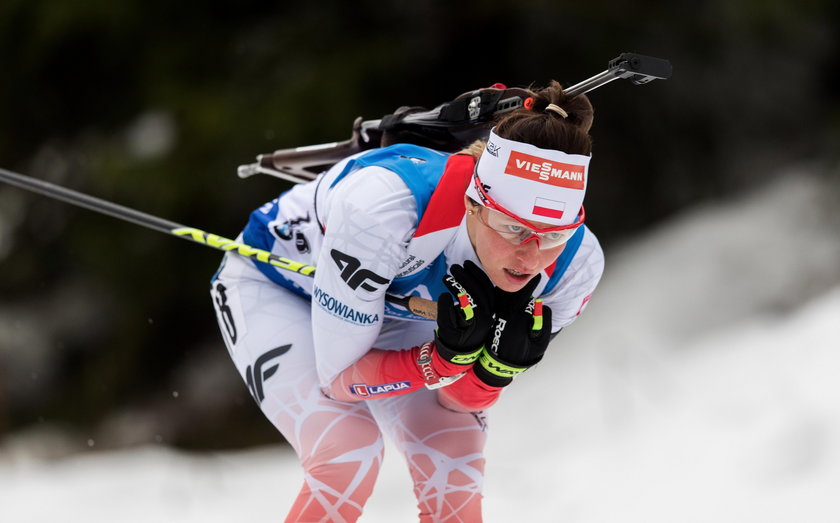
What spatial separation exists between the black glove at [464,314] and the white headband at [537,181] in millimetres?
182

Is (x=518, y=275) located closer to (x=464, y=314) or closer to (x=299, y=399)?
(x=464, y=314)

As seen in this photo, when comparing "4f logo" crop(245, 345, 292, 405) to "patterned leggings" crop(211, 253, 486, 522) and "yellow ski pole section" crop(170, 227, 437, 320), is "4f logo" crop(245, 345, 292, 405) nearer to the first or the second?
"patterned leggings" crop(211, 253, 486, 522)

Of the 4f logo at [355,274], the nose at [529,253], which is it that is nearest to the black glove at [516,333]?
the nose at [529,253]

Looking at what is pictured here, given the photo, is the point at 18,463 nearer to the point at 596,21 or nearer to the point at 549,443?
the point at 549,443

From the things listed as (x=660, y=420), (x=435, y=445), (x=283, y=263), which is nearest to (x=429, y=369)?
(x=435, y=445)

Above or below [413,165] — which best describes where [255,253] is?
below

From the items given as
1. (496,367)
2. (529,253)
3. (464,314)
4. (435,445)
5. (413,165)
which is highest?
(413,165)

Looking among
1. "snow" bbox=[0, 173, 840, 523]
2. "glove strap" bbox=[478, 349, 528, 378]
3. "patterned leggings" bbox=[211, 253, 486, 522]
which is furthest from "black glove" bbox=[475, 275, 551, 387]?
"snow" bbox=[0, 173, 840, 523]

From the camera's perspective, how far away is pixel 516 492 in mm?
4805

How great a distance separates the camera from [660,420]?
500cm

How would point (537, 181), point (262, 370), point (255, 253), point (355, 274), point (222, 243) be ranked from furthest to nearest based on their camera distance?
1. point (222, 243)
2. point (255, 253)
3. point (262, 370)
4. point (355, 274)
5. point (537, 181)

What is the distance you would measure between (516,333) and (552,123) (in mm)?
454

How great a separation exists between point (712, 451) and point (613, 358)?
1.41 meters

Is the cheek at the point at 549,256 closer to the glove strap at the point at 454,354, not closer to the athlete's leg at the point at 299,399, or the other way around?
the glove strap at the point at 454,354
